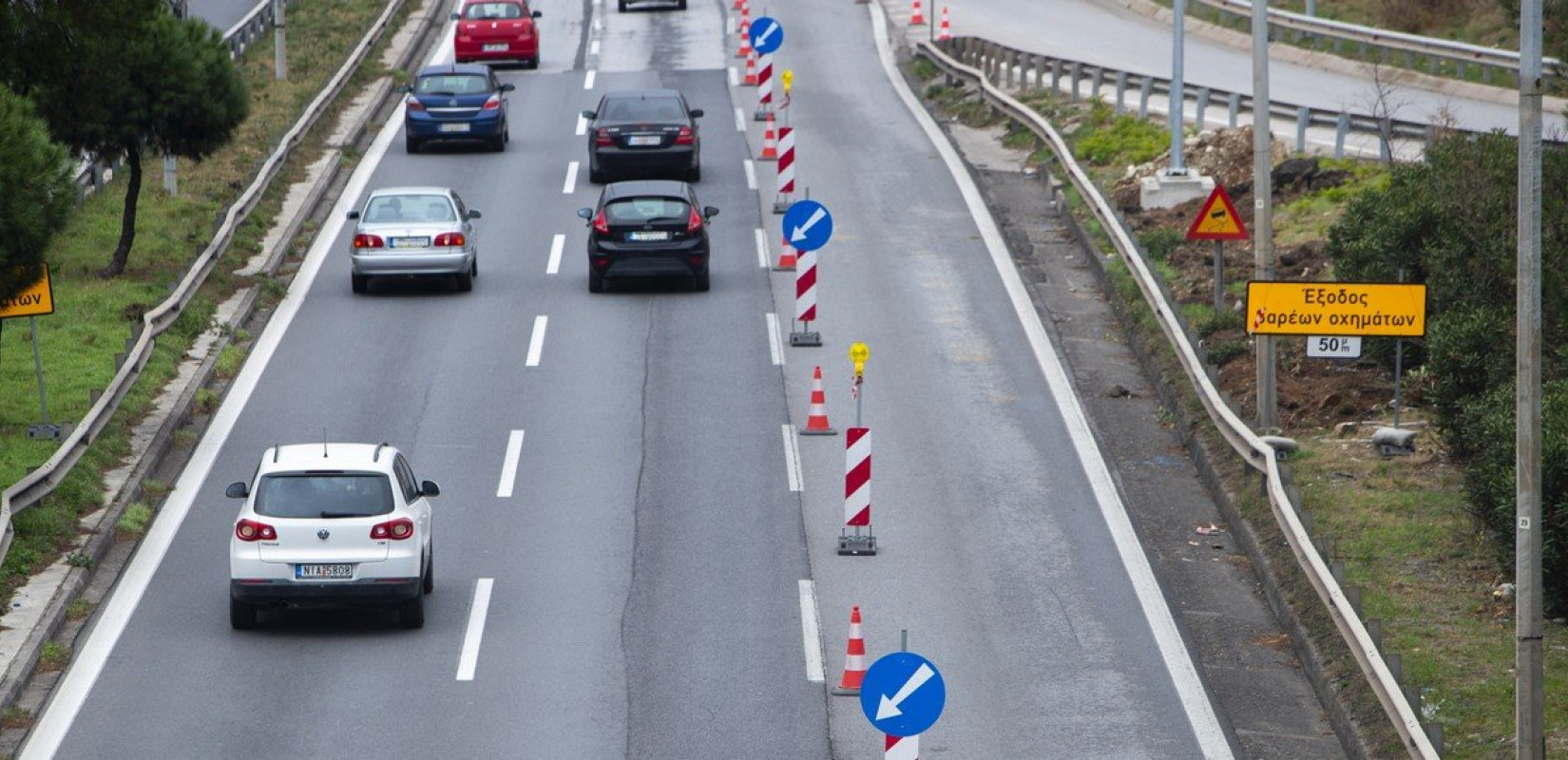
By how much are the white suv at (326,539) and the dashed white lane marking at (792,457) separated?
536cm

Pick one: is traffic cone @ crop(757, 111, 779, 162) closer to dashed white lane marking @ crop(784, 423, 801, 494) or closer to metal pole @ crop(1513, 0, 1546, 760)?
dashed white lane marking @ crop(784, 423, 801, 494)

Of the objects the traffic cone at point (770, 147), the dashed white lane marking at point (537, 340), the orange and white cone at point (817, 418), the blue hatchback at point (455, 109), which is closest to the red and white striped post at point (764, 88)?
the traffic cone at point (770, 147)

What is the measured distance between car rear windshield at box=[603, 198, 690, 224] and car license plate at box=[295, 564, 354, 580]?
511 inches

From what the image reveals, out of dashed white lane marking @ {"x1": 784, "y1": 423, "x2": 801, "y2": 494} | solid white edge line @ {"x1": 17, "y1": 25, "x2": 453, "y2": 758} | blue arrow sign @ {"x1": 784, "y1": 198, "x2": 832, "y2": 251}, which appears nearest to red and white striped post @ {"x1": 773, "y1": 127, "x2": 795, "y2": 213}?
blue arrow sign @ {"x1": 784, "y1": 198, "x2": 832, "y2": 251}

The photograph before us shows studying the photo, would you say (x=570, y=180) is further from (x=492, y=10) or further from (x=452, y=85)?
(x=492, y=10)

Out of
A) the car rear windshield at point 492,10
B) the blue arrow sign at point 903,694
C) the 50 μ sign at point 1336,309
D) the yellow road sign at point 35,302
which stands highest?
the car rear windshield at point 492,10

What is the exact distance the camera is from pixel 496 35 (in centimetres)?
4806

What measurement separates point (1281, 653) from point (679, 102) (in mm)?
22087

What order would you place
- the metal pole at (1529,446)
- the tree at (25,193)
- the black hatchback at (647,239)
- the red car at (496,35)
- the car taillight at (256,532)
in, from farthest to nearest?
the red car at (496,35), the black hatchback at (647,239), the tree at (25,193), the car taillight at (256,532), the metal pole at (1529,446)

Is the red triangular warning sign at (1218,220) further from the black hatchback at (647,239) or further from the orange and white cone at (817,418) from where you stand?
the black hatchback at (647,239)

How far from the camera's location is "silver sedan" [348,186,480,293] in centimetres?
2931

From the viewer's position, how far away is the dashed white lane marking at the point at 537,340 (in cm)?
2652

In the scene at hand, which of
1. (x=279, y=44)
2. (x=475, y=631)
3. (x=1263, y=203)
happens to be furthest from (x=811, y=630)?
(x=279, y=44)

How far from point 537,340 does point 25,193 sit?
8373 millimetres
